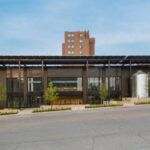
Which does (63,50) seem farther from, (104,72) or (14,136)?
(14,136)

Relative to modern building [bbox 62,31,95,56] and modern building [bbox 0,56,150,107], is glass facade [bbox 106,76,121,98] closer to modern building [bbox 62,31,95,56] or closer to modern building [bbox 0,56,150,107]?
modern building [bbox 0,56,150,107]

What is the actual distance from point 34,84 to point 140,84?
27.6m

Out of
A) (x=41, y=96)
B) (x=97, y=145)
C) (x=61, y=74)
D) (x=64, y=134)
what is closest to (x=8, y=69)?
(x=41, y=96)

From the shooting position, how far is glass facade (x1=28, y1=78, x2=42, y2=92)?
30.7 metres

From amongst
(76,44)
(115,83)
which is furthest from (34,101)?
(76,44)

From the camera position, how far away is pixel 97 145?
736 centimetres

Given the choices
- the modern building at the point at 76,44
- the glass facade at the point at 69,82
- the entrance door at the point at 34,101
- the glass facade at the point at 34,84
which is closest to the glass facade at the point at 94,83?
the glass facade at the point at 69,82

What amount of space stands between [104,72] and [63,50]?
155 ft

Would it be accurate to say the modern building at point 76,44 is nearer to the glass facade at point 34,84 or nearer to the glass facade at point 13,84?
the glass facade at point 34,84

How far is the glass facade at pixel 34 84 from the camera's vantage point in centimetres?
3066

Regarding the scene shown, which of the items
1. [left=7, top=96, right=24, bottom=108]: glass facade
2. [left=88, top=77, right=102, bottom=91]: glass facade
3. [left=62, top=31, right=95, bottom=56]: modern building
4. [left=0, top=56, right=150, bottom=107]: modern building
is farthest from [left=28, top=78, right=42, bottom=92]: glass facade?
[left=62, top=31, right=95, bottom=56]: modern building

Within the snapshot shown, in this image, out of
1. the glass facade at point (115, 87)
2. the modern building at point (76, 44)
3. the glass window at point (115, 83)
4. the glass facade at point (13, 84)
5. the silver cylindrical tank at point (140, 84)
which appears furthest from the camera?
the modern building at point (76, 44)

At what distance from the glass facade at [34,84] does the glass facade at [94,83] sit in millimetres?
13298

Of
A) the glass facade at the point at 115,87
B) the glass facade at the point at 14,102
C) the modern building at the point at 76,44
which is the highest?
the modern building at the point at 76,44
